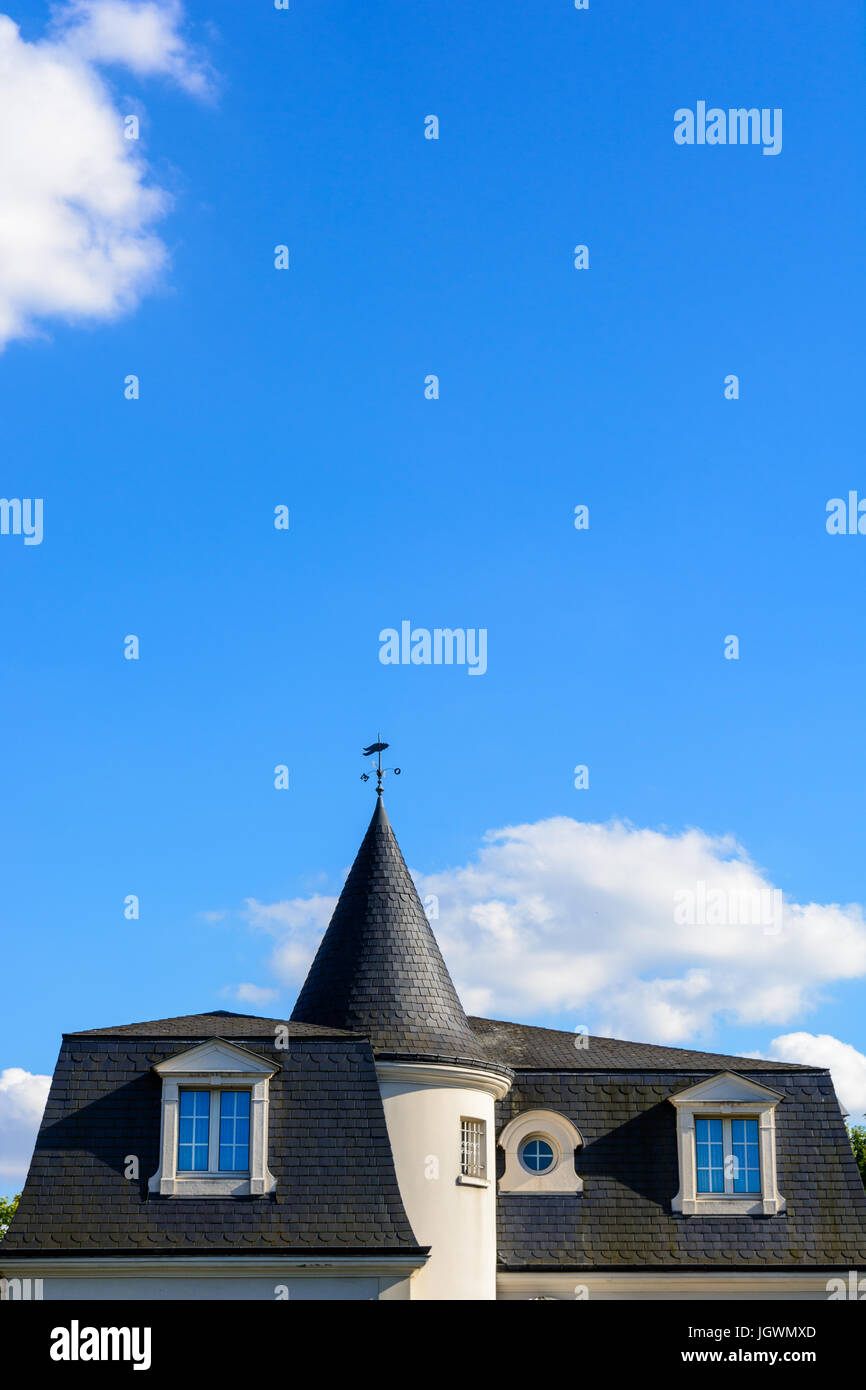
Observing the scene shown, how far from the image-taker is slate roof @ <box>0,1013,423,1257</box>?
24.8 metres

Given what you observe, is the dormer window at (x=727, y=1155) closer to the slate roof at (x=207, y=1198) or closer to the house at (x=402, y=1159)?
the house at (x=402, y=1159)

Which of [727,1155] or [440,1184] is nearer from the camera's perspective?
[440,1184]

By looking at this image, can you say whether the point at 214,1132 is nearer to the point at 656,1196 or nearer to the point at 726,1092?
the point at 656,1196

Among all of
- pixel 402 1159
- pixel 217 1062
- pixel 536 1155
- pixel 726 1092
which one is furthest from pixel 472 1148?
pixel 217 1062

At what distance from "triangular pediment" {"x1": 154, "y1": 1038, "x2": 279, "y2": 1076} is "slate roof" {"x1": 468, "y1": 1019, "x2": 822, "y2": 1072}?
630cm

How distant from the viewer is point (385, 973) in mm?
28906

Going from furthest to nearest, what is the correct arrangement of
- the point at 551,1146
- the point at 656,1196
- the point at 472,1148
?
1. the point at 551,1146
2. the point at 656,1196
3. the point at 472,1148

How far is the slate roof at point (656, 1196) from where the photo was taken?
27.8 m

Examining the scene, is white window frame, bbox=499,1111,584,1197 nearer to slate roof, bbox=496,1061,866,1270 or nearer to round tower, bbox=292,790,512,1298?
slate roof, bbox=496,1061,866,1270

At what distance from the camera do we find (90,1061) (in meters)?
26.8

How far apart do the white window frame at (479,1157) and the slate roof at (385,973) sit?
1194 millimetres

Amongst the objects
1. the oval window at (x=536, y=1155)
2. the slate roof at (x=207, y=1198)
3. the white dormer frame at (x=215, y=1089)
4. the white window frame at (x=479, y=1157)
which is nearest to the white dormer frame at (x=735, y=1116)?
the oval window at (x=536, y=1155)

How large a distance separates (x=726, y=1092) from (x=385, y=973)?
23.4 ft
